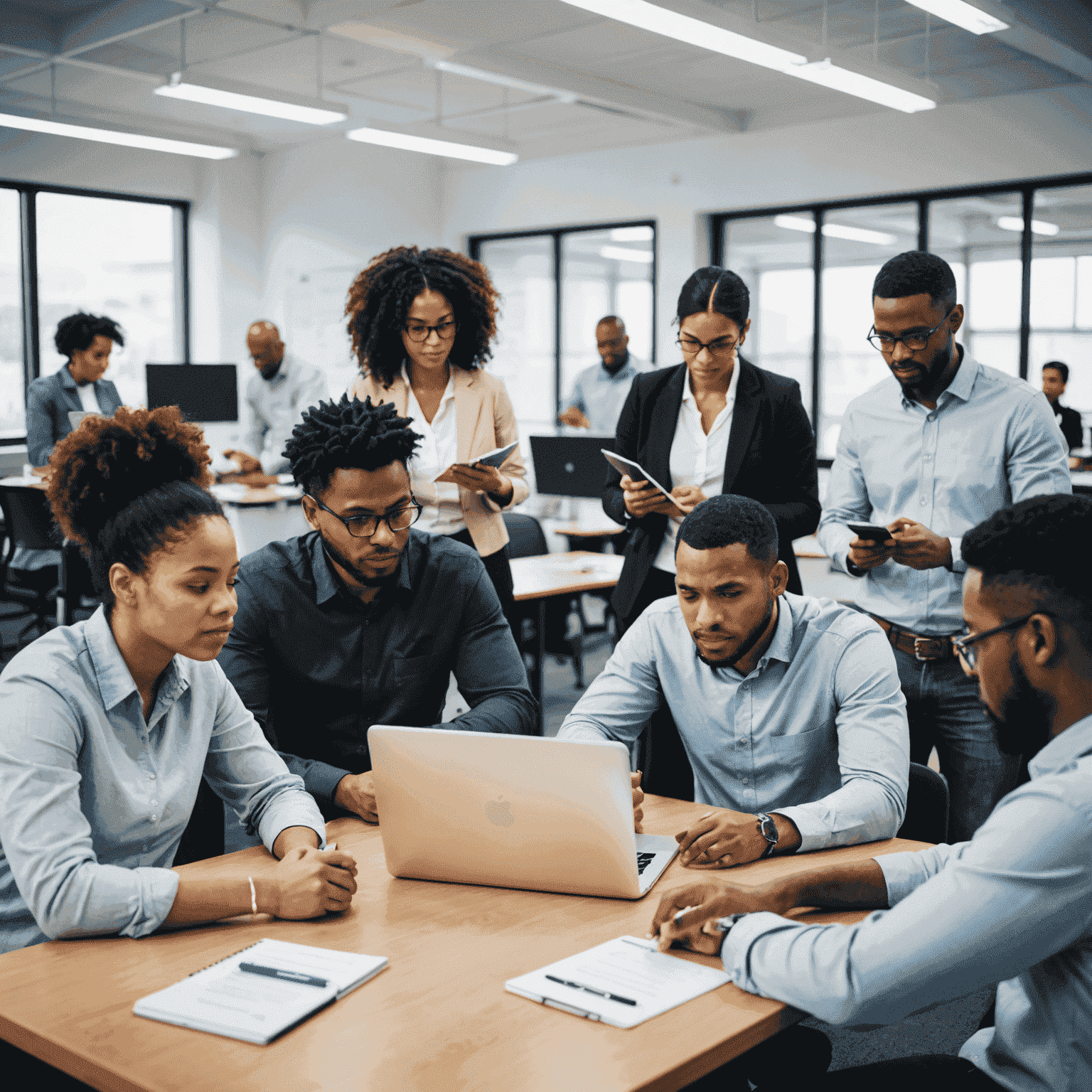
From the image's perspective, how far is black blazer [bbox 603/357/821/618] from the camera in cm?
276

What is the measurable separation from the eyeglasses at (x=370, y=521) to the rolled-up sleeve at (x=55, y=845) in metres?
0.70

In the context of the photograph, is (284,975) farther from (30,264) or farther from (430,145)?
(30,264)

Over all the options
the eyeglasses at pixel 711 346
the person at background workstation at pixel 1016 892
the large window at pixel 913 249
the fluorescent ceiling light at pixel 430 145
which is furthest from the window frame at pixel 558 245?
the person at background workstation at pixel 1016 892

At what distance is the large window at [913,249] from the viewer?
7328mm

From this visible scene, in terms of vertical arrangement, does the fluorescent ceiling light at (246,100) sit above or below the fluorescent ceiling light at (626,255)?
above

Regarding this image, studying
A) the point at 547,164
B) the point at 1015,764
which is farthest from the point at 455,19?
the point at 1015,764

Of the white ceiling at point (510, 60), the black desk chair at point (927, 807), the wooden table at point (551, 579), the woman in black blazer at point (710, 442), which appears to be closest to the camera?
the black desk chair at point (927, 807)

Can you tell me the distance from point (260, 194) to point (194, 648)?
8.80 m

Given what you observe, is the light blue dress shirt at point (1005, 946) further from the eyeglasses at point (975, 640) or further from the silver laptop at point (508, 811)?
the silver laptop at point (508, 811)

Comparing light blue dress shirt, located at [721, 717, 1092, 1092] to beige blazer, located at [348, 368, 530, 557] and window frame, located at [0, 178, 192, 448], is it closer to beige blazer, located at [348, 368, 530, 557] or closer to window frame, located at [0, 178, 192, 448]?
beige blazer, located at [348, 368, 530, 557]

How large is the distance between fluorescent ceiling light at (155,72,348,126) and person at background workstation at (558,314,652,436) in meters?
2.08

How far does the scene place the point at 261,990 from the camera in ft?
4.11

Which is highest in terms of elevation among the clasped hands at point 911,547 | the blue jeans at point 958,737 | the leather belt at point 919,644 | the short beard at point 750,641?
the clasped hands at point 911,547

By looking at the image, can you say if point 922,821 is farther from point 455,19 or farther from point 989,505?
point 455,19
